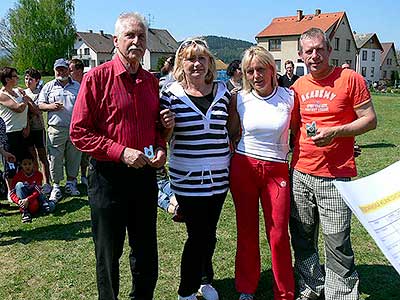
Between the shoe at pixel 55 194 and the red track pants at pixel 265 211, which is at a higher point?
the red track pants at pixel 265 211

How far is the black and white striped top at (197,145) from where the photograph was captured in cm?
301

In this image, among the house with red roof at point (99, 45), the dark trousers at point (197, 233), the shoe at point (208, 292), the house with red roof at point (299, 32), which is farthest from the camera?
the house with red roof at point (99, 45)

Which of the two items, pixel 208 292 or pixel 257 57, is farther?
pixel 208 292

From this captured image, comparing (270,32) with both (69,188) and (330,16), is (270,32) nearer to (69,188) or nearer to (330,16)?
(330,16)

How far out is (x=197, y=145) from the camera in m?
3.03

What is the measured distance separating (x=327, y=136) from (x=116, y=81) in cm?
137

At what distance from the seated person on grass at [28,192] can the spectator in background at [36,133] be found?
0.16 meters

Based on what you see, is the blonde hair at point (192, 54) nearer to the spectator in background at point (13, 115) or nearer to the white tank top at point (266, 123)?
the white tank top at point (266, 123)

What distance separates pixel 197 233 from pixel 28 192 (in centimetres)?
319

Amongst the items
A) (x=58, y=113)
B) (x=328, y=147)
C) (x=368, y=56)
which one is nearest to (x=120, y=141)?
(x=328, y=147)

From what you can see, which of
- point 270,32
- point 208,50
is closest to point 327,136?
point 208,50

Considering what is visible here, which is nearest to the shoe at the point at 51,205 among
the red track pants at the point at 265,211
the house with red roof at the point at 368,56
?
the red track pants at the point at 265,211

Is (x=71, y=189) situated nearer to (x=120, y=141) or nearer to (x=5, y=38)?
(x=120, y=141)

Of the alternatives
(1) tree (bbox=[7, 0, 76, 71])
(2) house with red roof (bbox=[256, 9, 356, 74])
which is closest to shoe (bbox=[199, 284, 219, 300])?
(2) house with red roof (bbox=[256, 9, 356, 74])
